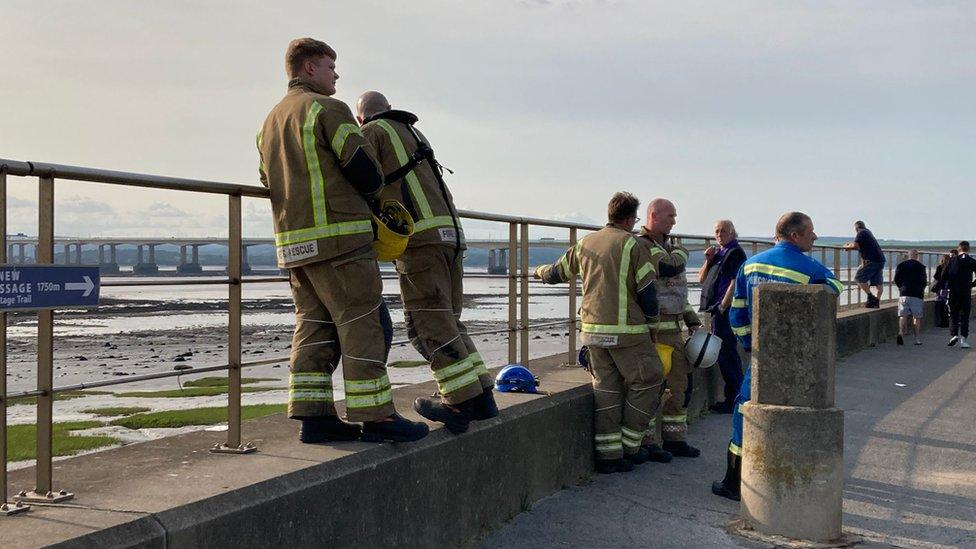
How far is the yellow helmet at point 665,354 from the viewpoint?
785cm

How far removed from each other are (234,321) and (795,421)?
3.06 metres

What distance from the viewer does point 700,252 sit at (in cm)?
1041

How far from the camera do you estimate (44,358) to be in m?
3.51

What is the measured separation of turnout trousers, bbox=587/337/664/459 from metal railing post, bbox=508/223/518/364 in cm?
55

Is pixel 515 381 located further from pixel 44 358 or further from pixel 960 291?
pixel 960 291

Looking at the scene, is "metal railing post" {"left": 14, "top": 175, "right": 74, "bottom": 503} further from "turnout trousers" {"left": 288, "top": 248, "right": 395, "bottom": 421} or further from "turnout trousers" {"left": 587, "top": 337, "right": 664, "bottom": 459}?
"turnout trousers" {"left": 587, "top": 337, "right": 664, "bottom": 459}

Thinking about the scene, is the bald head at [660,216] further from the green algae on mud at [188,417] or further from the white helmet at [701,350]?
the green algae on mud at [188,417]

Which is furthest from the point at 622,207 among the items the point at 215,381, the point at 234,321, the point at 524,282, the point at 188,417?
the point at 215,381

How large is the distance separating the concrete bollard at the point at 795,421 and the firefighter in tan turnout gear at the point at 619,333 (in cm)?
127

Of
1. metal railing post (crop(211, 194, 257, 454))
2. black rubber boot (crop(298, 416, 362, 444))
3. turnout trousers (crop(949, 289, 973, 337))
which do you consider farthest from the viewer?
turnout trousers (crop(949, 289, 973, 337))

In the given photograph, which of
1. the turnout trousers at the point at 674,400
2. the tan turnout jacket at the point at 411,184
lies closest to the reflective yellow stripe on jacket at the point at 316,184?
the tan turnout jacket at the point at 411,184

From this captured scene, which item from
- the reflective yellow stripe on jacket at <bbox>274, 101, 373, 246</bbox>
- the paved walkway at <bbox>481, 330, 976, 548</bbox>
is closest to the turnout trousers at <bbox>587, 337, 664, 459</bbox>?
the paved walkway at <bbox>481, 330, 976, 548</bbox>

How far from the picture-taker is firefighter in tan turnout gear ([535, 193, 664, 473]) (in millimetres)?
7109

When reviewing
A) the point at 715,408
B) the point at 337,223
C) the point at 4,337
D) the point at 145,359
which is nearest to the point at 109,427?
the point at 715,408
